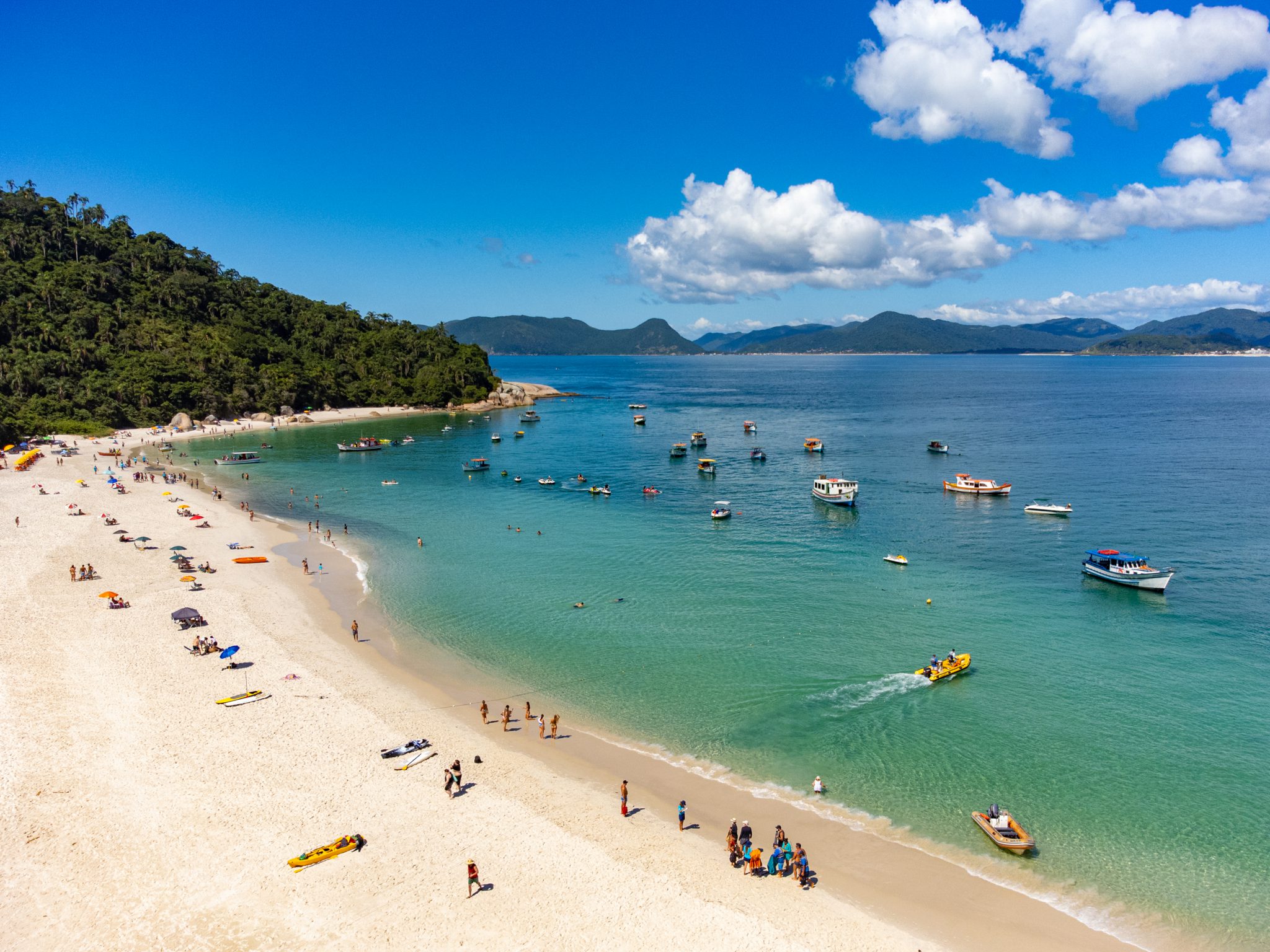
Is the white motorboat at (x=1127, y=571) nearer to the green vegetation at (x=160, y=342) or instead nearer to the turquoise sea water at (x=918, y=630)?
the turquoise sea water at (x=918, y=630)

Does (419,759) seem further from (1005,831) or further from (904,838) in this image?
(1005,831)

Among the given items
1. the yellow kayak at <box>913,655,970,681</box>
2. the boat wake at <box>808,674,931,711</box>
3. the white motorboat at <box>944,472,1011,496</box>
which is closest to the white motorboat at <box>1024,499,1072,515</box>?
the white motorboat at <box>944,472,1011,496</box>

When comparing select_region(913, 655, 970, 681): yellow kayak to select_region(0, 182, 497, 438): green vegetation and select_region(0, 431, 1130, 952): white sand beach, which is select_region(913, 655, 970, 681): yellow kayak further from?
select_region(0, 182, 497, 438): green vegetation

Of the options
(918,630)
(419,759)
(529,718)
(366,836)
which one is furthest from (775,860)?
(918,630)

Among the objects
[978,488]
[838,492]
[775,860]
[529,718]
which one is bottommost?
[529,718]

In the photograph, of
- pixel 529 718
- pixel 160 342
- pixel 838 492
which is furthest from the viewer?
pixel 160 342
